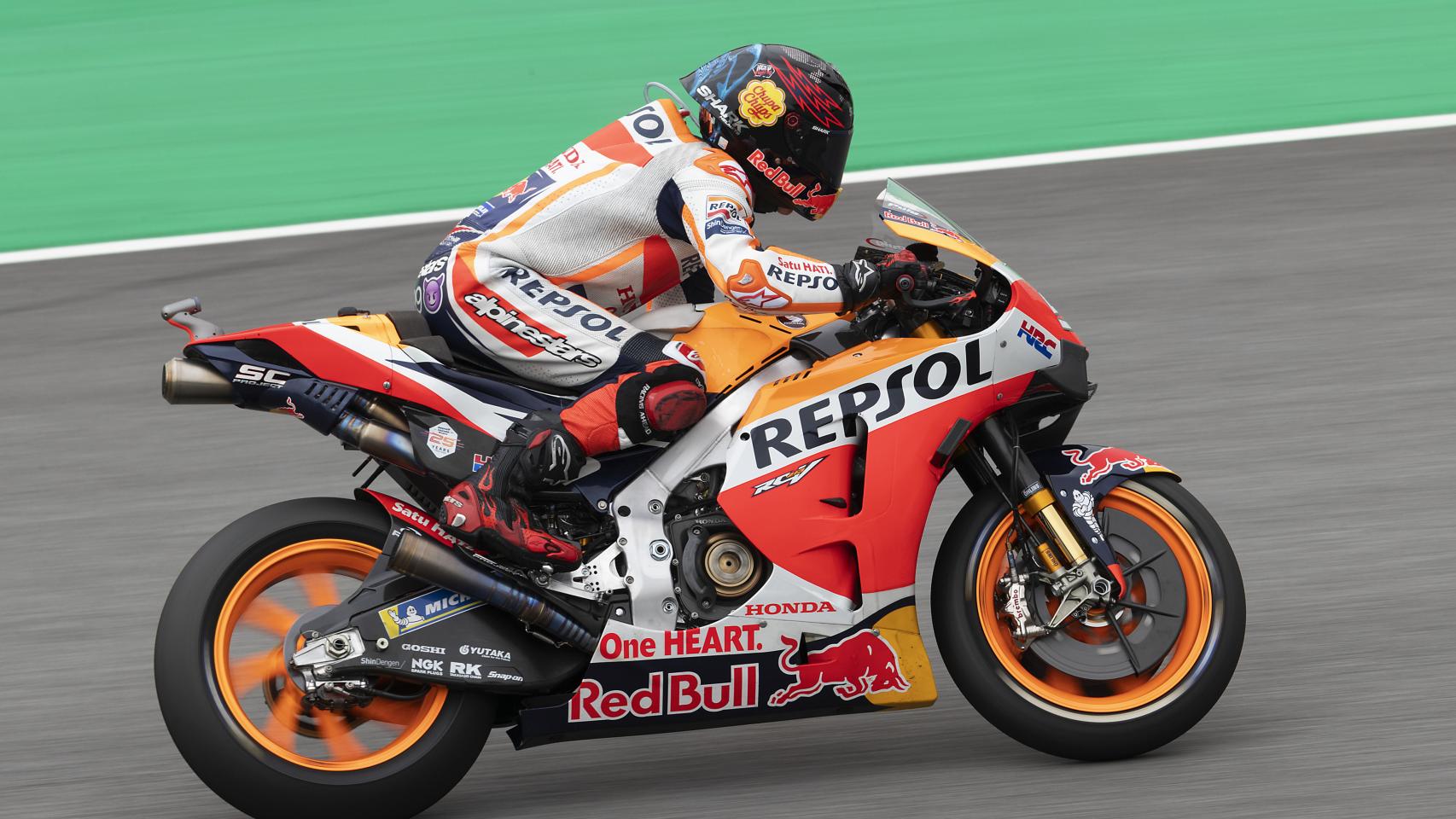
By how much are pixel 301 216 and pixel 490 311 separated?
615cm

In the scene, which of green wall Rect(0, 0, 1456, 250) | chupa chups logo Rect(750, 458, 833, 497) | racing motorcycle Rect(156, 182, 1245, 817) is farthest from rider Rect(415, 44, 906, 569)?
green wall Rect(0, 0, 1456, 250)

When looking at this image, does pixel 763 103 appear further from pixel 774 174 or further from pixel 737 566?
pixel 737 566

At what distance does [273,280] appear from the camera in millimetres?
9617

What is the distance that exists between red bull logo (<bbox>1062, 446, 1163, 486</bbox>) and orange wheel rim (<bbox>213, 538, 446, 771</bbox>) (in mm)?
1736

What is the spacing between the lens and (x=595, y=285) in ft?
16.7

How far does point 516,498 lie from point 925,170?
254 inches

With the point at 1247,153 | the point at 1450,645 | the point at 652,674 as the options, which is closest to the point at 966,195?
the point at 1247,153

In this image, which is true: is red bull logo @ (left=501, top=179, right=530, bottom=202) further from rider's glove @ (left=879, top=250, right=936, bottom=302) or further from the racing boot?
rider's glove @ (left=879, top=250, right=936, bottom=302)

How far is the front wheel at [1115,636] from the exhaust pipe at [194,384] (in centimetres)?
187

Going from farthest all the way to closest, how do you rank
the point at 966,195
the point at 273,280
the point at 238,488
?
1. the point at 966,195
2. the point at 273,280
3. the point at 238,488

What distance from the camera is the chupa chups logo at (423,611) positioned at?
4.79m

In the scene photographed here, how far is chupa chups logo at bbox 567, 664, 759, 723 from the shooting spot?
4816 mm

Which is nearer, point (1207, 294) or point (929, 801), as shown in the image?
point (929, 801)

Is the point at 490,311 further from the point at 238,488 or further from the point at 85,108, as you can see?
the point at 85,108
